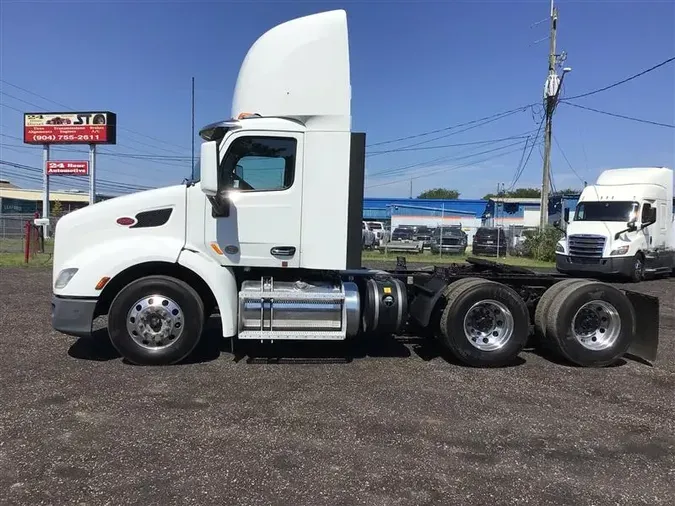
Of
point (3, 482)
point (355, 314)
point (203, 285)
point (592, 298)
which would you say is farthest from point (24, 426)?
point (592, 298)

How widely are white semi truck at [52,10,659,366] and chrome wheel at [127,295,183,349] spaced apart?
12 millimetres

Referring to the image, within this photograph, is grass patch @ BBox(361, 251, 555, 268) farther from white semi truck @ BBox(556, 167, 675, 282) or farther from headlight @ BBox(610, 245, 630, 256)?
headlight @ BBox(610, 245, 630, 256)

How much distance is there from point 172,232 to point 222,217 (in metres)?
0.62

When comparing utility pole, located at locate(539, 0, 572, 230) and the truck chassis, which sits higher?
utility pole, located at locate(539, 0, 572, 230)

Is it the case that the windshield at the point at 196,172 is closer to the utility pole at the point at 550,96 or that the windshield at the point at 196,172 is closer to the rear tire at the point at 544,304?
the rear tire at the point at 544,304

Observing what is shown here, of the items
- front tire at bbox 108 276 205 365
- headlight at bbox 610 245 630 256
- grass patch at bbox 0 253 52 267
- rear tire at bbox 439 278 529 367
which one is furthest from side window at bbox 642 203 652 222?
grass patch at bbox 0 253 52 267

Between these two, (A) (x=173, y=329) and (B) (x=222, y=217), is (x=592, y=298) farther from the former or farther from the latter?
(A) (x=173, y=329)

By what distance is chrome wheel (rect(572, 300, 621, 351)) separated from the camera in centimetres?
672

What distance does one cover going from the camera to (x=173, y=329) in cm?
621

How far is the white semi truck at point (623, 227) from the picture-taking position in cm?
1839

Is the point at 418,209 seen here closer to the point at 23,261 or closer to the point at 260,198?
the point at 23,261

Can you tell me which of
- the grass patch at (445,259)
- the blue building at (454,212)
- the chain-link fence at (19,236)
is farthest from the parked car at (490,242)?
the chain-link fence at (19,236)

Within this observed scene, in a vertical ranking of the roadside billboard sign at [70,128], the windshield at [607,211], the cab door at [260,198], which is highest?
the roadside billboard sign at [70,128]

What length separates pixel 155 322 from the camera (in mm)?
6188
